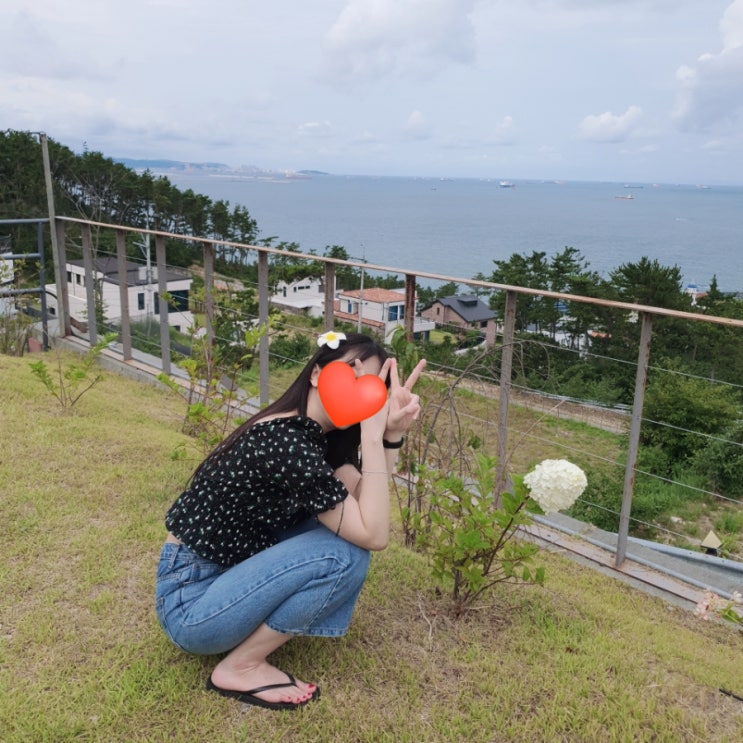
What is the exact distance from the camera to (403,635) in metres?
2.09

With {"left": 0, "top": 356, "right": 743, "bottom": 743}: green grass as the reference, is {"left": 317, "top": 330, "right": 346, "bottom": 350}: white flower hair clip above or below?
above

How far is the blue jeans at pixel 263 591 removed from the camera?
5.45 feet

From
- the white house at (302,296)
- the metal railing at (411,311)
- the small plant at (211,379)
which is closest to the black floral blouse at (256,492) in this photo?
the metal railing at (411,311)

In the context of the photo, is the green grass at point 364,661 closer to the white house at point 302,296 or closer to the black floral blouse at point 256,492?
the black floral blouse at point 256,492

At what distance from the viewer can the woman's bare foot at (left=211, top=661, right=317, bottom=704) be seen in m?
1.72

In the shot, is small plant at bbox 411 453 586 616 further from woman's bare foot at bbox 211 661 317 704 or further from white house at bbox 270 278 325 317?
white house at bbox 270 278 325 317

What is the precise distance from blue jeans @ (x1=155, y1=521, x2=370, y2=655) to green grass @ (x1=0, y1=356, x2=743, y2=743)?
0.18 metres

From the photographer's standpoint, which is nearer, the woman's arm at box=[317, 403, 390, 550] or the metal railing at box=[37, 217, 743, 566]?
the woman's arm at box=[317, 403, 390, 550]

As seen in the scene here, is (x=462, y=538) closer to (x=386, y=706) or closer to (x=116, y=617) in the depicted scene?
(x=386, y=706)

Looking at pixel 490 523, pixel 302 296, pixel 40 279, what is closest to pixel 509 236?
pixel 302 296

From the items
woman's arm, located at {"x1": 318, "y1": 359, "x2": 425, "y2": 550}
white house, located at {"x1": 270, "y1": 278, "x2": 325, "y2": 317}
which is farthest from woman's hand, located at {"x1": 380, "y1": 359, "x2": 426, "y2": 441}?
white house, located at {"x1": 270, "y1": 278, "x2": 325, "y2": 317}

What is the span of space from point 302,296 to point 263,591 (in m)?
8.83

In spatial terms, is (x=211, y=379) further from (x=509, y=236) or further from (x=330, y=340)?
(x=509, y=236)

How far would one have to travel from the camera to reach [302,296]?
406 inches
